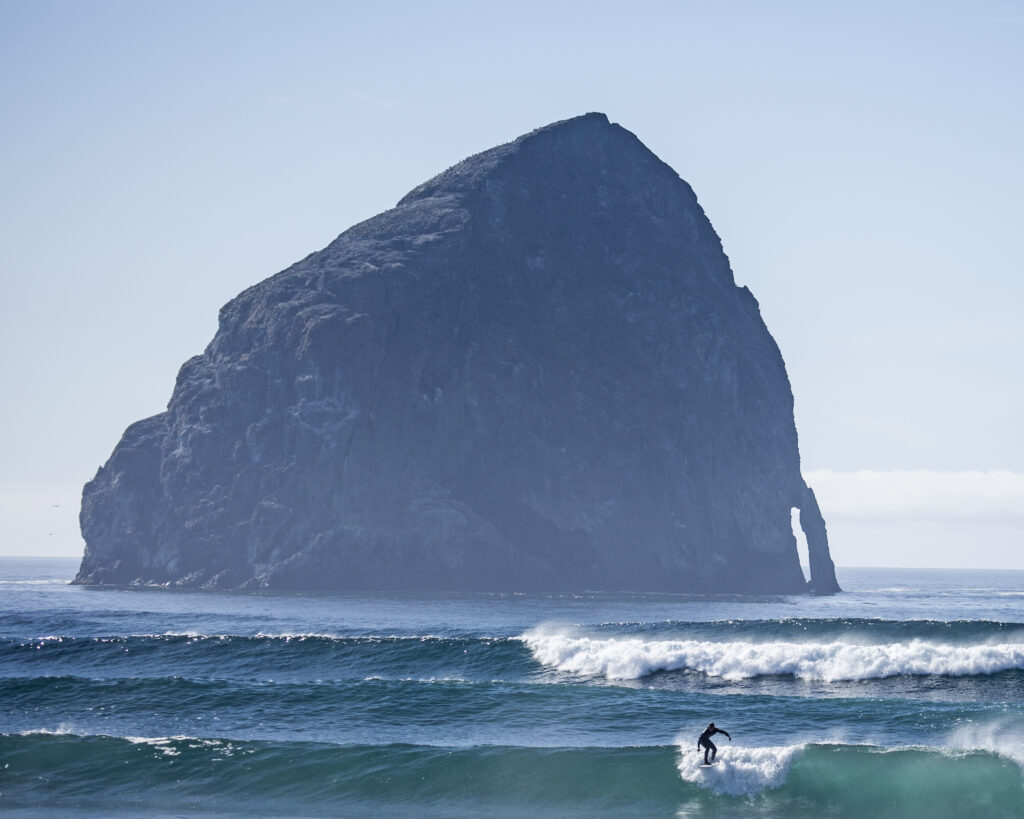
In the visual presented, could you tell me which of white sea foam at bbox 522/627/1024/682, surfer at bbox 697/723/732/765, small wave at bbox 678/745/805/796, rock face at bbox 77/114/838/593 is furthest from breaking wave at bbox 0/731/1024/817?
rock face at bbox 77/114/838/593

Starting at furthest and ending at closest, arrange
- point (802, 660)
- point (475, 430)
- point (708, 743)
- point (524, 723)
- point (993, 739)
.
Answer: point (475, 430)
point (802, 660)
point (524, 723)
point (993, 739)
point (708, 743)

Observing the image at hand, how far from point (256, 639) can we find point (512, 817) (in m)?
27.0

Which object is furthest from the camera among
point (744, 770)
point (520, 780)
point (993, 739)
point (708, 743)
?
point (993, 739)

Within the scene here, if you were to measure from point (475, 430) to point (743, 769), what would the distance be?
108656 millimetres

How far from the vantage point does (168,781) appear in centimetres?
3014

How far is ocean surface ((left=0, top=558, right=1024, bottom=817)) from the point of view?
2841cm

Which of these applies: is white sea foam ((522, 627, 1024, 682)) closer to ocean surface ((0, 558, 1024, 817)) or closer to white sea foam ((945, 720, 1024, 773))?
ocean surface ((0, 558, 1024, 817))

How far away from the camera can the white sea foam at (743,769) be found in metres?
28.3

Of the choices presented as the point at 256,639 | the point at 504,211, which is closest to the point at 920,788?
the point at 256,639

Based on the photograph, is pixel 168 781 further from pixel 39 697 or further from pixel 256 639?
pixel 256 639

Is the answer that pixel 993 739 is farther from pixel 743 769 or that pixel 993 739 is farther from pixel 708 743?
pixel 708 743

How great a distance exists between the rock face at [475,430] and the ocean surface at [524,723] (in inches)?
2960

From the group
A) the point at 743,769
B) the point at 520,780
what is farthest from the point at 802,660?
the point at 520,780

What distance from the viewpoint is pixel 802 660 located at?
40.2 metres
